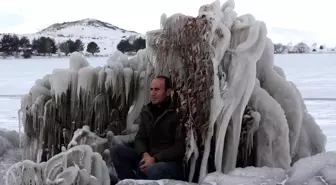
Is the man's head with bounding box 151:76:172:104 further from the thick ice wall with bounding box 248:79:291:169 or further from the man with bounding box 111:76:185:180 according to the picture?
the thick ice wall with bounding box 248:79:291:169

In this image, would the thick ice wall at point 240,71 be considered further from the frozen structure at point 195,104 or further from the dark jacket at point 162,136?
the dark jacket at point 162,136

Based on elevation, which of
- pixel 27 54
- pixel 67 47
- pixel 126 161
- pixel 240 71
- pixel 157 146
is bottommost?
pixel 27 54

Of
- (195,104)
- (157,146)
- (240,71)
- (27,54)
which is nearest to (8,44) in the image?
(27,54)

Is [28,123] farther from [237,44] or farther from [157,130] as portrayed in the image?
[237,44]

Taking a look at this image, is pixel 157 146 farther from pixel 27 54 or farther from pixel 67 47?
pixel 67 47

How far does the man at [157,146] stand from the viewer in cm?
446

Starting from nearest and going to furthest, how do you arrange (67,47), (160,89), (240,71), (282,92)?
(240,71) < (160,89) < (282,92) < (67,47)

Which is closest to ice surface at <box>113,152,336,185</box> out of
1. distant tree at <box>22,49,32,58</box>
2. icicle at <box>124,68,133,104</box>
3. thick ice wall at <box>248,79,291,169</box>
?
thick ice wall at <box>248,79,291,169</box>

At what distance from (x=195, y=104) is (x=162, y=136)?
440 mm

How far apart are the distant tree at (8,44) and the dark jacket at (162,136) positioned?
5229 cm

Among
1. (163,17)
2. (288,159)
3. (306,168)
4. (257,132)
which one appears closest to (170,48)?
(163,17)

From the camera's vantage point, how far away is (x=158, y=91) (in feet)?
15.1

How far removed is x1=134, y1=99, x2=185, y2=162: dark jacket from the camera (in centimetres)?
450

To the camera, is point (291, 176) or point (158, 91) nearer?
point (291, 176)
